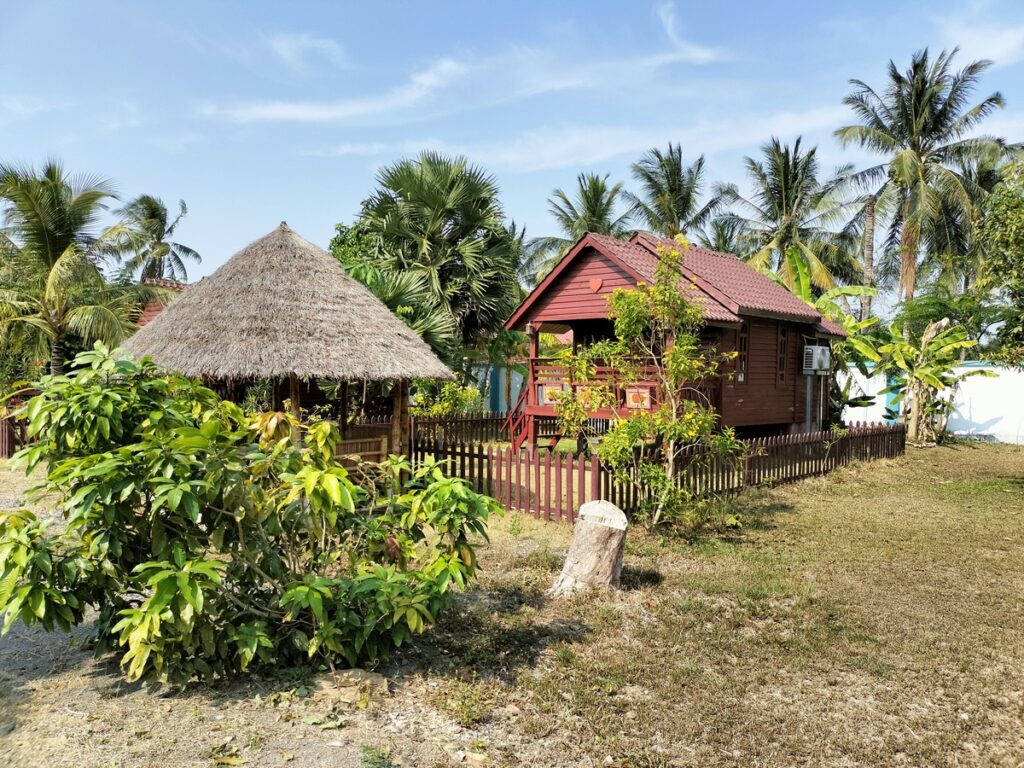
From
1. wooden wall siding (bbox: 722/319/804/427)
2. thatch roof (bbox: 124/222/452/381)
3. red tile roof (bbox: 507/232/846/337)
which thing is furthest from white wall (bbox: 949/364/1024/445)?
thatch roof (bbox: 124/222/452/381)

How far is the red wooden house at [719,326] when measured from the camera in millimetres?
15859

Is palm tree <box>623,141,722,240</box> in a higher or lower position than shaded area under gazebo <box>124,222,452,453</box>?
higher

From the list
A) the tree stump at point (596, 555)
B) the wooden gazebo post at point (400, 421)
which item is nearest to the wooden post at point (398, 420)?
the wooden gazebo post at point (400, 421)

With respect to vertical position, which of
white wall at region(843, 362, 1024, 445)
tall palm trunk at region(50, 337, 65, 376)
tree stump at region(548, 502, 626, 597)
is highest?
tall palm trunk at region(50, 337, 65, 376)

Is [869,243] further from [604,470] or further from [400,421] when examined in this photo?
[604,470]

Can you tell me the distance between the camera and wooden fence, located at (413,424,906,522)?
10625 millimetres

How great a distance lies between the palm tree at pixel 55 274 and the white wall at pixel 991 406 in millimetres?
25524

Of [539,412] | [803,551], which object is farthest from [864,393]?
[803,551]

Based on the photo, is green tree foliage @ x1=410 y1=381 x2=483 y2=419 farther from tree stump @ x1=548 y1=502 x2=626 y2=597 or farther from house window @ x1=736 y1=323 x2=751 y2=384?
tree stump @ x1=548 y1=502 x2=626 y2=597

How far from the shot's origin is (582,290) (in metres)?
17.0

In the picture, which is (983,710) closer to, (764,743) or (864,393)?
(764,743)

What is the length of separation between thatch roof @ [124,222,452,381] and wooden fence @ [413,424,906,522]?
66.6 inches

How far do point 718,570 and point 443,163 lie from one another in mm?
17810

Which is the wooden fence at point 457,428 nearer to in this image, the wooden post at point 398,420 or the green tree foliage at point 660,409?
the wooden post at point 398,420
